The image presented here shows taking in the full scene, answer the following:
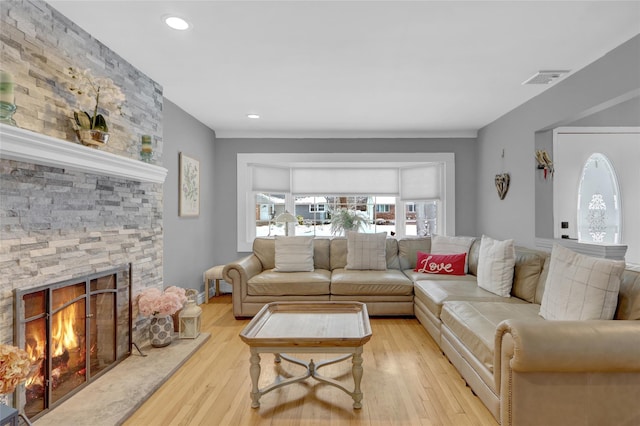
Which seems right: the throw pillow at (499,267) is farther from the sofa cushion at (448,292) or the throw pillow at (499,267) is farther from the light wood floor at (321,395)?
the light wood floor at (321,395)

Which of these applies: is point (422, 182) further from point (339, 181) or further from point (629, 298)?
point (629, 298)

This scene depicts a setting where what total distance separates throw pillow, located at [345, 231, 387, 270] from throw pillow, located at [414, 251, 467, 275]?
19.5 inches

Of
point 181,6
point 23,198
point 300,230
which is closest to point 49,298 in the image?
point 23,198

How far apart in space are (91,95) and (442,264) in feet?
12.7

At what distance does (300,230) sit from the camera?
19.2 ft

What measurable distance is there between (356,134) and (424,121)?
1.07m

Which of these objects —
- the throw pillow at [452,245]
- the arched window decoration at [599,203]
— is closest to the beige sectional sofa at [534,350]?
the throw pillow at [452,245]

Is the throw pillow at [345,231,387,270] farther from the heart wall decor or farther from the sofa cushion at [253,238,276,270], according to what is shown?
the heart wall decor

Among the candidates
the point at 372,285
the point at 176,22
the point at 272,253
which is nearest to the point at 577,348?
the point at 372,285

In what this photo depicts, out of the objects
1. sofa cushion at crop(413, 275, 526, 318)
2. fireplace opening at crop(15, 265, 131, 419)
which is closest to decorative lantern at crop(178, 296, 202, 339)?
fireplace opening at crop(15, 265, 131, 419)

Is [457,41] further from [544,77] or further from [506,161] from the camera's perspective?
[506,161]

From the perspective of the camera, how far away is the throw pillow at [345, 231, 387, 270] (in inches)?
182

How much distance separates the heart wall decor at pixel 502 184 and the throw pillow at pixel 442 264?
3.20 feet

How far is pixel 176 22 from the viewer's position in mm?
2305
